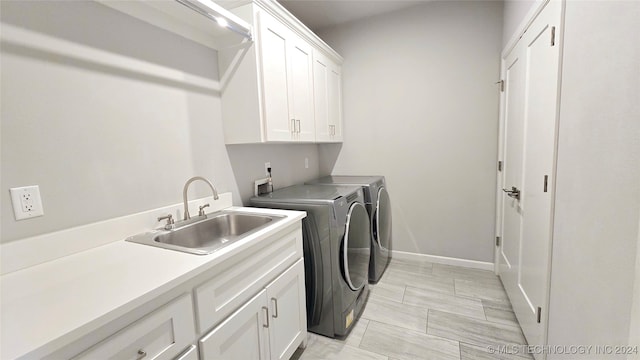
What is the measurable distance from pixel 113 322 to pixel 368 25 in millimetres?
3083

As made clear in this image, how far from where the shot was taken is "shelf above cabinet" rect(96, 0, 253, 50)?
1247mm

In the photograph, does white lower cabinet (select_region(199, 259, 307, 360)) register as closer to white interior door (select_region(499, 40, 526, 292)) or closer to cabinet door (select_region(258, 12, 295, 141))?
cabinet door (select_region(258, 12, 295, 141))

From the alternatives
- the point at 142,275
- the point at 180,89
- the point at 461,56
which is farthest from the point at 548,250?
the point at 180,89

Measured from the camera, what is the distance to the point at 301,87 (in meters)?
2.12

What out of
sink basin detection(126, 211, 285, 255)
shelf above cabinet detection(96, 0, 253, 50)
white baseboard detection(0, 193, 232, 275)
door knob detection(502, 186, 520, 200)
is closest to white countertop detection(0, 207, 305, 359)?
white baseboard detection(0, 193, 232, 275)

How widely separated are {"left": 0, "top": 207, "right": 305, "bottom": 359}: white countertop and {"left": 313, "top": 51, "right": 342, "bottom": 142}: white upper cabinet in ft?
5.16

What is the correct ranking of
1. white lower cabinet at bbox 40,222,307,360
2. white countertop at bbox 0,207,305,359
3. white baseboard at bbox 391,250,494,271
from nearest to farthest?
1. white countertop at bbox 0,207,305,359
2. white lower cabinet at bbox 40,222,307,360
3. white baseboard at bbox 391,250,494,271

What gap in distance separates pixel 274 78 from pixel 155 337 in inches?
60.5

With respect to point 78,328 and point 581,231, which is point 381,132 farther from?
point 78,328

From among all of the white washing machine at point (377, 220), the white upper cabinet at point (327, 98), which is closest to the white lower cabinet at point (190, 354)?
the white washing machine at point (377, 220)

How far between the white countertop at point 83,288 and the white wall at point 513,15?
6.96 feet

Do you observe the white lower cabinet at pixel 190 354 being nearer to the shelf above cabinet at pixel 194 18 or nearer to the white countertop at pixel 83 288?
the white countertop at pixel 83 288

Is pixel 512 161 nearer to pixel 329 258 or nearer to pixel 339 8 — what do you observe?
pixel 329 258

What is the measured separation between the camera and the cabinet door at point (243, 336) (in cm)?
101
